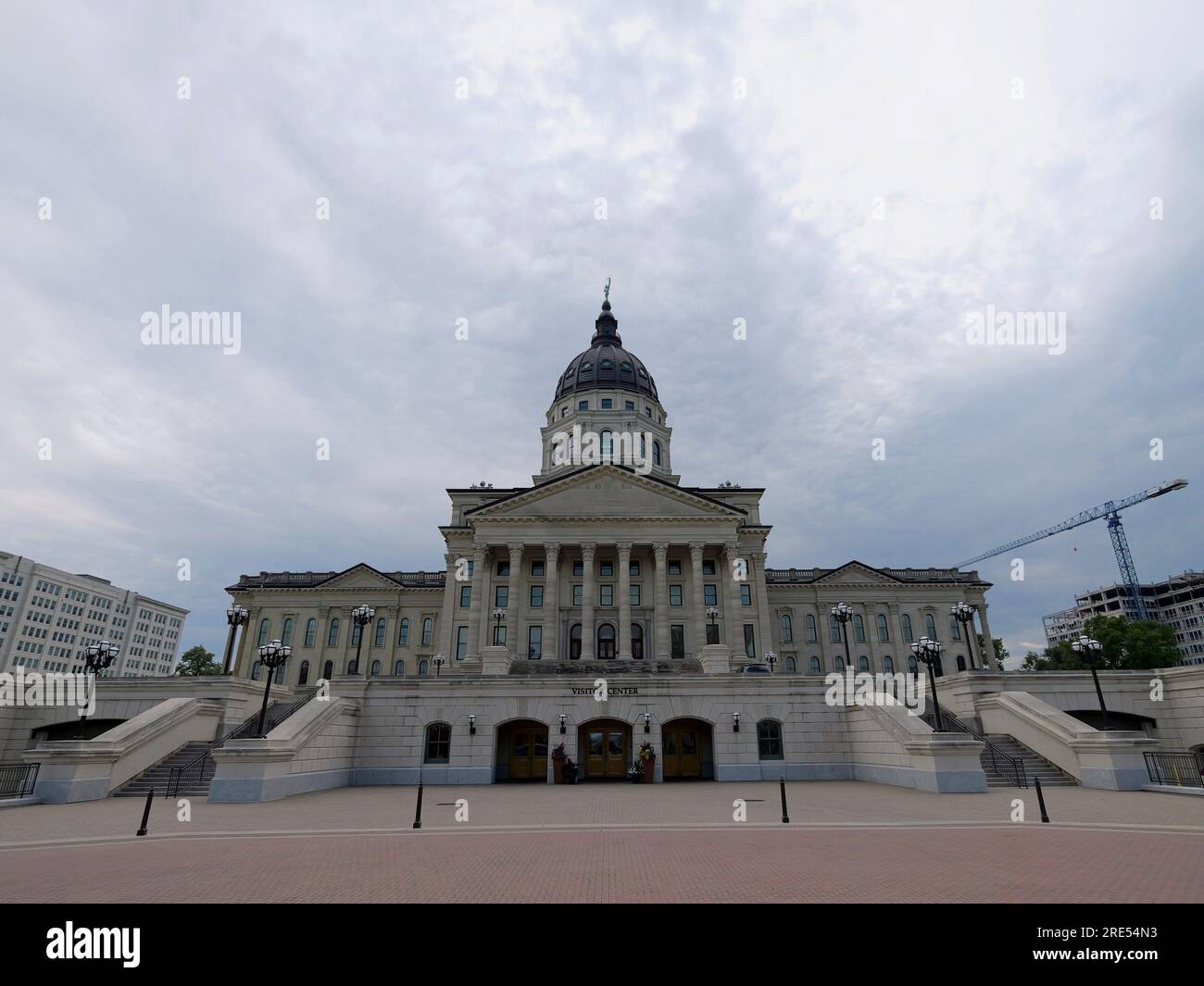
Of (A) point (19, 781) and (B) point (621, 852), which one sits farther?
(A) point (19, 781)

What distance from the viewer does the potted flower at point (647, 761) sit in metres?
28.1

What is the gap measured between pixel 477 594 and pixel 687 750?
2750 centimetres

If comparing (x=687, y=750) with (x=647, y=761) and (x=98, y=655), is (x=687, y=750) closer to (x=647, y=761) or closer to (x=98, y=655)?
(x=647, y=761)

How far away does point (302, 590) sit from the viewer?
226ft

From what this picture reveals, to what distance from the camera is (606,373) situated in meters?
76.5

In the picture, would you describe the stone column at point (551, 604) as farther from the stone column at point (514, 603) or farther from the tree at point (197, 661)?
the tree at point (197, 661)

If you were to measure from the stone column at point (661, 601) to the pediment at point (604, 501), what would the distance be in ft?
10.2

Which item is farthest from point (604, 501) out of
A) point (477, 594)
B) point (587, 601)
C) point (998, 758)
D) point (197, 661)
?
point (197, 661)

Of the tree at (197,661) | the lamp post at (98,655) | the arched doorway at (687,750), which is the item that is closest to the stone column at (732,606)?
the arched doorway at (687,750)

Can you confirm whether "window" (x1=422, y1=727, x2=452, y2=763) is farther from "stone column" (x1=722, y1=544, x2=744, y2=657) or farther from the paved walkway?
"stone column" (x1=722, y1=544, x2=744, y2=657)

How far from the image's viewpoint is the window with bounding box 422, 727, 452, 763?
28734 millimetres

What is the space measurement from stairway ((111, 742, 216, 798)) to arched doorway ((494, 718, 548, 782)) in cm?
1170
